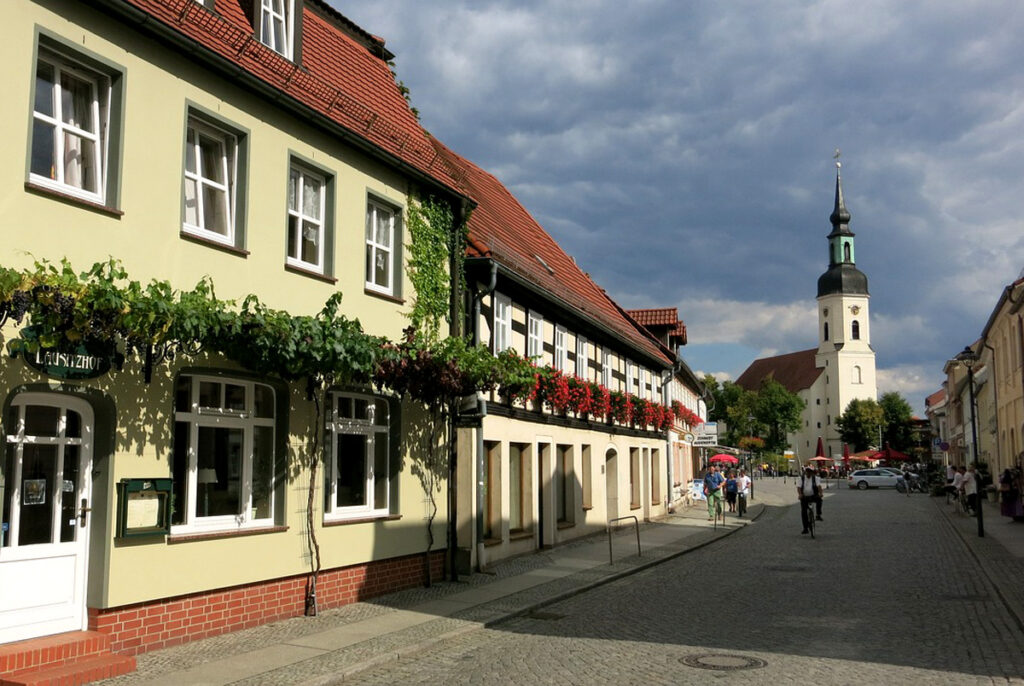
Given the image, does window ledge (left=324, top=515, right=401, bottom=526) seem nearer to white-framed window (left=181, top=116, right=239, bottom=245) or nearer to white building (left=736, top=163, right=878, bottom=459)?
white-framed window (left=181, top=116, right=239, bottom=245)

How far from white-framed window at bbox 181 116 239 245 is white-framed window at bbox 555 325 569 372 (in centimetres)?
1118

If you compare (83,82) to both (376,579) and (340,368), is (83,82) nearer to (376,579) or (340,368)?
(340,368)

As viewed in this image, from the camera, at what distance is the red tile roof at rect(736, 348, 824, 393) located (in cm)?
13212

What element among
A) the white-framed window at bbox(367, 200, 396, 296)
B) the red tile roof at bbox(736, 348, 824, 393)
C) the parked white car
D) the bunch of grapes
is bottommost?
the parked white car

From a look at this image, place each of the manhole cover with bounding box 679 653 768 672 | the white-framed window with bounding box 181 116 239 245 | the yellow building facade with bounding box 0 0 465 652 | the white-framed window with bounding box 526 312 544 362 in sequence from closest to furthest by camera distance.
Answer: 1. the yellow building facade with bounding box 0 0 465 652
2. the manhole cover with bounding box 679 653 768 672
3. the white-framed window with bounding box 181 116 239 245
4. the white-framed window with bounding box 526 312 544 362

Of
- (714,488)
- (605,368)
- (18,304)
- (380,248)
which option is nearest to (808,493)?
(714,488)

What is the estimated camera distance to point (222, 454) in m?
11.2

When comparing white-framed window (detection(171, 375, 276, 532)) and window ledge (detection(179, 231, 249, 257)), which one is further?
white-framed window (detection(171, 375, 276, 532))

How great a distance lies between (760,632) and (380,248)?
7.44 meters

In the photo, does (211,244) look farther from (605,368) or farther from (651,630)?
(605,368)

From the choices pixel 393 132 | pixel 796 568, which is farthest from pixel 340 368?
pixel 796 568

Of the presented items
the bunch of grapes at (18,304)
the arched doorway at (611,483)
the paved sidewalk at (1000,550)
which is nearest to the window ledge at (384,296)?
the bunch of grapes at (18,304)

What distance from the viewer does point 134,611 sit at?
9617 mm

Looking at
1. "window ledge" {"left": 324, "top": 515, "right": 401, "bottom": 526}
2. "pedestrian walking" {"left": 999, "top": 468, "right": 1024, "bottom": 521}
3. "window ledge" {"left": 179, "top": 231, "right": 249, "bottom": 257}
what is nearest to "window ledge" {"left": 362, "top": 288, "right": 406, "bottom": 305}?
"window ledge" {"left": 179, "top": 231, "right": 249, "bottom": 257}
